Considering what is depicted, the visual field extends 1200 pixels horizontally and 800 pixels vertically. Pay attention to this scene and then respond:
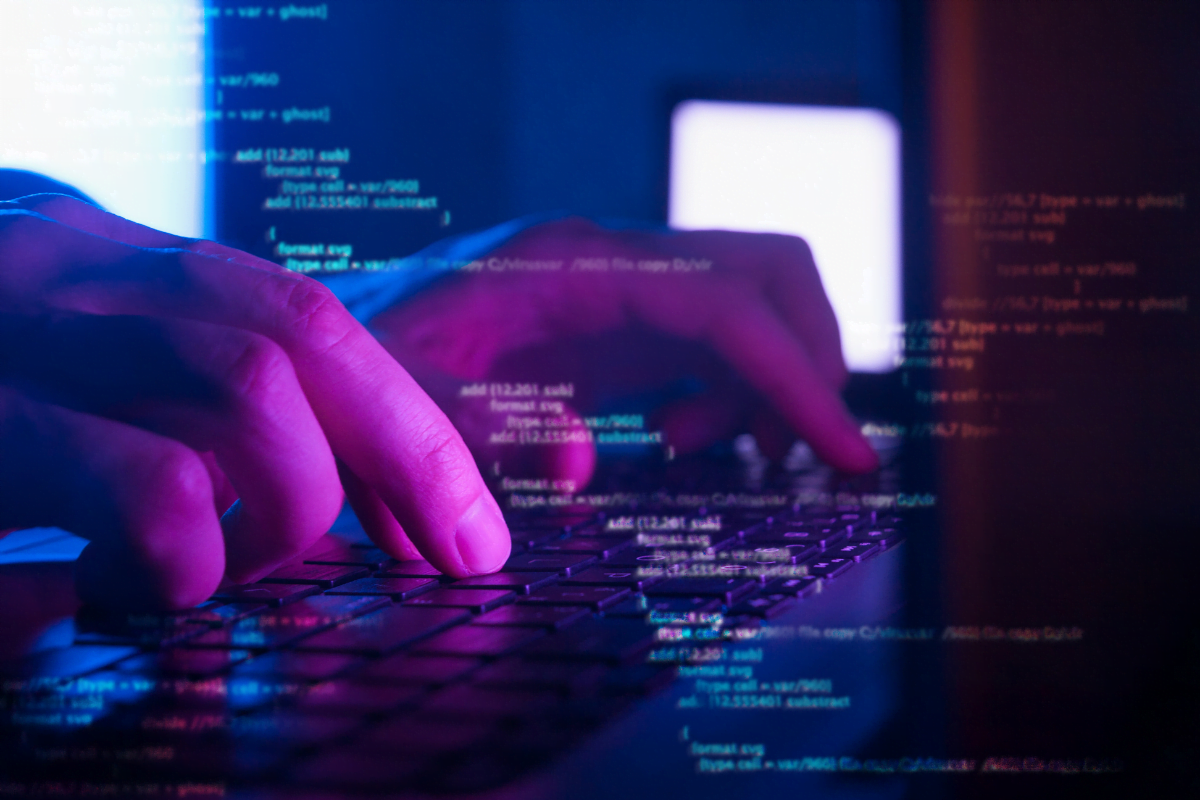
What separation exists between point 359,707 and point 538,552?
187mm

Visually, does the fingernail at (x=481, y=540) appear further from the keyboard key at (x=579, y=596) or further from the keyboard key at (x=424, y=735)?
the keyboard key at (x=424, y=735)

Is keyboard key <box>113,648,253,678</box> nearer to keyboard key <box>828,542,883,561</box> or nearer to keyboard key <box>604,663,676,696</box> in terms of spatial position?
keyboard key <box>604,663,676,696</box>

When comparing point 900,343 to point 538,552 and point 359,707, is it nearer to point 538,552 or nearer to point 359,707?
point 538,552

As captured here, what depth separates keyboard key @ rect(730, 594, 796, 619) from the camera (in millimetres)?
288

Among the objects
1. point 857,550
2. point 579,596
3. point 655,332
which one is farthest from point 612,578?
point 655,332

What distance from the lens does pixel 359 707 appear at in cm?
20

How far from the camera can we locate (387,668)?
23cm

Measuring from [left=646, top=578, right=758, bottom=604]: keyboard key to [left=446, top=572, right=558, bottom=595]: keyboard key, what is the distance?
0.05 meters

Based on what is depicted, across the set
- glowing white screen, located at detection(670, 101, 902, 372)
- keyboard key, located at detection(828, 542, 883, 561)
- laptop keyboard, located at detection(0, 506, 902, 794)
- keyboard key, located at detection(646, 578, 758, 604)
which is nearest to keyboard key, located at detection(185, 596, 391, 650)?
laptop keyboard, located at detection(0, 506, 902, 794)

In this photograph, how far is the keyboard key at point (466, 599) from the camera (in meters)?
0.29

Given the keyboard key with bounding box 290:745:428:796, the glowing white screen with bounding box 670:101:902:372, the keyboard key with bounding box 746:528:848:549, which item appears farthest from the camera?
the glowing white screen with bounding box 670:101:902:372

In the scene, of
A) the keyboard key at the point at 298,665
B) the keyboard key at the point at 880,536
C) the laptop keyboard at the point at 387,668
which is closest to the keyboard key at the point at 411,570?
the laptop keyboard at the point at 387,668

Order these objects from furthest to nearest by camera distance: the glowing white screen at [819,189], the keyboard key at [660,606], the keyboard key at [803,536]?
the glowing white screen at [819,189] → the keyboard key at [803,536] → the keyboard key at [660,606]

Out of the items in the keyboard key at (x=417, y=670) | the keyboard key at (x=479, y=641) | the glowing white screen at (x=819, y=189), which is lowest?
the keyboard key at (x=479, y=641)
